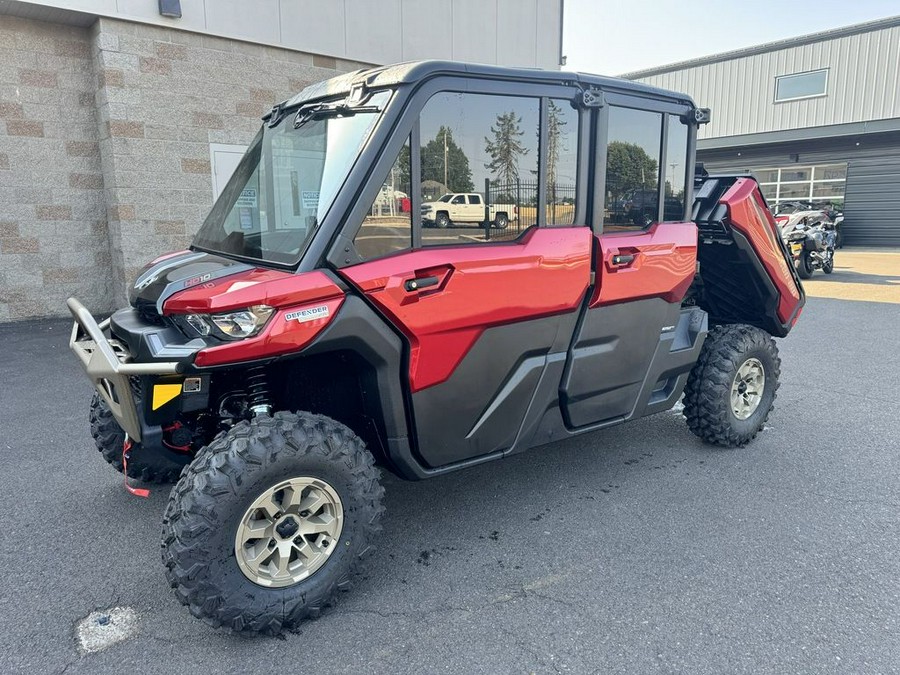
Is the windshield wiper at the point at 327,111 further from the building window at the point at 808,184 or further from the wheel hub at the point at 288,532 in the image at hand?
the building window at the point at 808,184

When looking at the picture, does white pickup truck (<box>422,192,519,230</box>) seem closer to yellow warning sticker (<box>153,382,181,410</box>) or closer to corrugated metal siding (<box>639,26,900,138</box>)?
yellow warning sticker (<box>153,382,181,410</box>)

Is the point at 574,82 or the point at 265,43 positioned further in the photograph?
the point at 265,43

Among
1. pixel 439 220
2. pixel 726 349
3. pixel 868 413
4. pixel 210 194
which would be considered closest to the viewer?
pixel 439 220

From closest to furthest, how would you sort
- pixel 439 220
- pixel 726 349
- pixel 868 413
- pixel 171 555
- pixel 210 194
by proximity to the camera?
pixel 171 555
pixel 439 220
pixel 726 349
pixel 868 413
pixel 210 194

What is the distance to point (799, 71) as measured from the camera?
24594 mm

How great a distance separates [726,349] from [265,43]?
25.4 ft

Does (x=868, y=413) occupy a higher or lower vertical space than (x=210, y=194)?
lower

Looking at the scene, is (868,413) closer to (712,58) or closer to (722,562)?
(722,562)

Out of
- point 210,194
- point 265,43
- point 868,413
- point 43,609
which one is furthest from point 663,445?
point 265,43

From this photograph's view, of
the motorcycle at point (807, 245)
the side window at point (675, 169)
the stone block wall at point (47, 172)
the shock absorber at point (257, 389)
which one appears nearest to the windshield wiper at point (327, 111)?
the shock absorber at point (257, 389)

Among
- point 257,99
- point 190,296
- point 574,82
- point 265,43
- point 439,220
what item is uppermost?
point 265,43

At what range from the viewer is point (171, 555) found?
2.46 meters

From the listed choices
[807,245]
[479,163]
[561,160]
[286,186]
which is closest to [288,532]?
[286,186]

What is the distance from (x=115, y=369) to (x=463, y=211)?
1.66 meters
